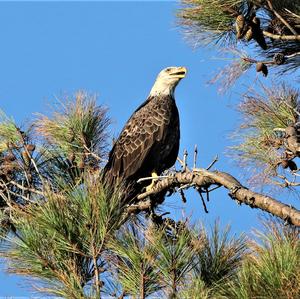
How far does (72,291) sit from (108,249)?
10.9 inches

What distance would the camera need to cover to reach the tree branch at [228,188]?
4422 millimetres

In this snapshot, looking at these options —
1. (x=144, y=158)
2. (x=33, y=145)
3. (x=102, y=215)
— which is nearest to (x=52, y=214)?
(x=102, y=215)

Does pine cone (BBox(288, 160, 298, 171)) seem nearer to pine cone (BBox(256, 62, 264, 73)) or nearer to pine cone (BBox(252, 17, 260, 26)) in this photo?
pine cone (BBox(256, 62, 264, 73))

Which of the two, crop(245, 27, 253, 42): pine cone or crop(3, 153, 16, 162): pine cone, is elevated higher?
crop(245, 27, 253, 42): pine cone

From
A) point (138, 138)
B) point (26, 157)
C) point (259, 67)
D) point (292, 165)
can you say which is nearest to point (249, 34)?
point (259, 67)

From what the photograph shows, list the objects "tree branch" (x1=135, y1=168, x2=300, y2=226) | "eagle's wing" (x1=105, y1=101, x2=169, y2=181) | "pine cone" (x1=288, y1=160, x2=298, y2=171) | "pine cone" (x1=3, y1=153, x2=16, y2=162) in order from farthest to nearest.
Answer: "eagle's wing" (x1=105, y1=101, x2=169, y2=181) → "pine cone" (x1=3, y1=153, x2=16, y2=162) → "pine cone" (x1=288, y1=160, x2=298, y2=171) → "tree branch" (x1=135, y1=168, x2=300, y2=226)

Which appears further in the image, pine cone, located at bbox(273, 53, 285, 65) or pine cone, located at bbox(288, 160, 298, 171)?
pine cone, located at bbox(273, 53, 285, 65)

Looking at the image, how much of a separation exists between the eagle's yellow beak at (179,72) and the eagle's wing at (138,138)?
27 cm

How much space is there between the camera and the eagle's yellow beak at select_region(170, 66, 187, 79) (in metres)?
7.03

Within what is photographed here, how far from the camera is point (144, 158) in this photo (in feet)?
21.4

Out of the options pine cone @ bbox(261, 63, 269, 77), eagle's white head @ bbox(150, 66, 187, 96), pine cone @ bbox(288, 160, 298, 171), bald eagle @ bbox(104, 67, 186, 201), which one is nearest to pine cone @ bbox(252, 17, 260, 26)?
pine cone @ bbox(261, 63, 269, 77)

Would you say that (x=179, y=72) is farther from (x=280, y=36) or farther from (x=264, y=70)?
(x=264, y=70)

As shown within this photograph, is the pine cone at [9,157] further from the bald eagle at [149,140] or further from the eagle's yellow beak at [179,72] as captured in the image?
the eagle's yellow beak at [179,72]

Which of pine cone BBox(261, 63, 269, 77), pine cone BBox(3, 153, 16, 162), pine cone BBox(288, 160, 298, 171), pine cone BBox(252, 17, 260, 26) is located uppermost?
pine cone BBox(252, 17, 260, 26)
